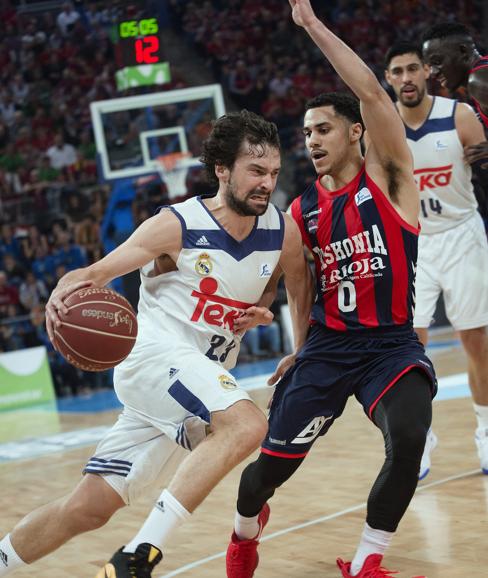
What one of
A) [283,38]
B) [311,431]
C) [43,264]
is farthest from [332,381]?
[283,38]

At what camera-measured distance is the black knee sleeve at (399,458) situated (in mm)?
3527

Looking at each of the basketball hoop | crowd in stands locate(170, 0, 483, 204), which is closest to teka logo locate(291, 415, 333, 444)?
the basketball hoop

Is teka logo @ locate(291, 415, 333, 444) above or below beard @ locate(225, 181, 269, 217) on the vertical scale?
below

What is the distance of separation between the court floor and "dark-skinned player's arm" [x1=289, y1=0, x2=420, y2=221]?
4.99 ft

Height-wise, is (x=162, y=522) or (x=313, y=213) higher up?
(x=313, y=213)

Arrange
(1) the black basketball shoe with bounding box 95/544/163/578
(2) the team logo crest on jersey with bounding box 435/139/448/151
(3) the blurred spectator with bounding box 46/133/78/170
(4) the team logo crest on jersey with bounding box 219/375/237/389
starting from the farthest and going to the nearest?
1. (3) the blurred spectator with bounding box 46/133/78/170
2. (2) the team logo crest on jersey with bounding box 435/139/448/151
3. (4) the team logo crest on jersey with bounding box 219/375/237/389
4. (1) the black basketball shoe with bounding box 95/544/163/578

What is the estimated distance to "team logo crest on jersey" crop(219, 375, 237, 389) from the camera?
11.6 feet

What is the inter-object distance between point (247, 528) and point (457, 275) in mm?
2370

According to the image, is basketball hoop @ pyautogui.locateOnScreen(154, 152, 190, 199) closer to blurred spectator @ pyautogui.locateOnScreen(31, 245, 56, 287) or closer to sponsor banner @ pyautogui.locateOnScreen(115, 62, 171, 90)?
sponsor banner @ pyautogui.locateOnScreen(115, 62, 171, 90)

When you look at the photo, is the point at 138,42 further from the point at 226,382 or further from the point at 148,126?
the point at 226,382

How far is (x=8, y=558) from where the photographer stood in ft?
12.2

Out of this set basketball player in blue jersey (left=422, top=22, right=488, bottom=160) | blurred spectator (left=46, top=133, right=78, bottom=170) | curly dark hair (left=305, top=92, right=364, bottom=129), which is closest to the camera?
curly dark hair (left=305, top=92, right=364, bottom=129)

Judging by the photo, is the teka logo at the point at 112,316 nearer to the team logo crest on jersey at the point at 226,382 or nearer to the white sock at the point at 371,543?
the team logo crest on jersey at the point at 226,382

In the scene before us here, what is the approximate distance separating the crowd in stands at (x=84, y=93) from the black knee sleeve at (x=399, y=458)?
28.7 feet
